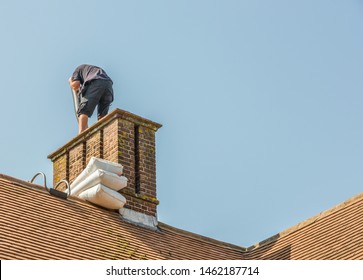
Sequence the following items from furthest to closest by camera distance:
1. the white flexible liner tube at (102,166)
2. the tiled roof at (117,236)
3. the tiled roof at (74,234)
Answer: the white flexible liner tube at (102,166) < the tiled roof at (117,236) < the tiled roof at (74,234)

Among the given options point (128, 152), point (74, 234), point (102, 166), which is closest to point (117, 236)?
point (74, 234)

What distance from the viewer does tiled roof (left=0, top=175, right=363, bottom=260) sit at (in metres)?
13.3

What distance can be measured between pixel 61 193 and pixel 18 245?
84.7 inches

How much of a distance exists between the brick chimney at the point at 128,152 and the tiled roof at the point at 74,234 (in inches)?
16.0

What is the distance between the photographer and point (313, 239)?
15.1 meters

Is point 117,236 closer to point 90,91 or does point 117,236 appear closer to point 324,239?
point 324,239

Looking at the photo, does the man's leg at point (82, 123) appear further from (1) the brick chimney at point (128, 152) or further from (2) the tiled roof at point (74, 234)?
(2) the tiled roof at point (74, 234)

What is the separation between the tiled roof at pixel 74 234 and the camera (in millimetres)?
13109

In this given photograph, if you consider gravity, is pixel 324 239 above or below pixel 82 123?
below

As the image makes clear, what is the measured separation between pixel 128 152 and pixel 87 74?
1761 millimetres

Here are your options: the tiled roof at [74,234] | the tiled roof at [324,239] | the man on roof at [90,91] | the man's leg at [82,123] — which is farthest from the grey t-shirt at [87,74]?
the tiled roof at [324,239]

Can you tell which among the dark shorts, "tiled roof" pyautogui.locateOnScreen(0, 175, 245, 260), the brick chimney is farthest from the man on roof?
"tiled roof" pyautogui.locateOnScreen(0, 175, 245, 260)

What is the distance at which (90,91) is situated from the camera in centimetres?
1691

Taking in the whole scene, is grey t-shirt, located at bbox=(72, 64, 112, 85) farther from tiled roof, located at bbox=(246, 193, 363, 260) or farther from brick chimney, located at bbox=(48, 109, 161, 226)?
tiled roof, located at bbox=(246, 193, 363, 260)
